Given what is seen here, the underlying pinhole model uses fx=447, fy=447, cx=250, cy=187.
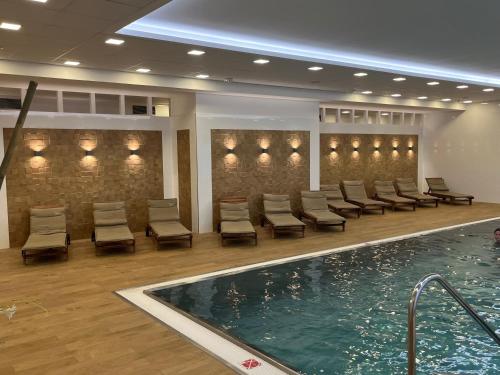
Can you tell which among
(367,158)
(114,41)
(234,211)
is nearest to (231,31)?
(114,41)

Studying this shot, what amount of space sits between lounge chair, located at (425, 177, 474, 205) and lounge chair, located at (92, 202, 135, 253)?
38.1 feet

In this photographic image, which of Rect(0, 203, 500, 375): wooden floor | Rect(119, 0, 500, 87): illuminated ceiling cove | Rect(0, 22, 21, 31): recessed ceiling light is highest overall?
Rect(119, 0, 500, 87): illuminated ceiling cove

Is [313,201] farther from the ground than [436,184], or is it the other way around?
[436,184]

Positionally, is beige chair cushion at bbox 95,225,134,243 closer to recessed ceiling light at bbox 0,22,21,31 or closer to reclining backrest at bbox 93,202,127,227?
reclining backrest at bbox 93,202,127,227

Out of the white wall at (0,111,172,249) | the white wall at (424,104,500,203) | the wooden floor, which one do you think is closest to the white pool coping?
Result: the wooden floor

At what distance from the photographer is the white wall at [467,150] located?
16281mm

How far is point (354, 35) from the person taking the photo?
7.38 metres

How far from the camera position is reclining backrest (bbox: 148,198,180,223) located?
10.8 meters

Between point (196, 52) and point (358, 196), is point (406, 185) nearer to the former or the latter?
point (358, 196)

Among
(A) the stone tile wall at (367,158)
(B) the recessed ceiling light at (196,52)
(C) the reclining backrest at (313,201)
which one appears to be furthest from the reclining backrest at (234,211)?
(A) the stone tile wall at (367,158)

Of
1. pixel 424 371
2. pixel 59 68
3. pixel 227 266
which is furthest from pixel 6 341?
pixel 59 68

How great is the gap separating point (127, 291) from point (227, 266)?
6.74 ft

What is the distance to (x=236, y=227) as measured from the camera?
10.3 meters

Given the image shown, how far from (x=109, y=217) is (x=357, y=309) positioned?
21.1 ft
